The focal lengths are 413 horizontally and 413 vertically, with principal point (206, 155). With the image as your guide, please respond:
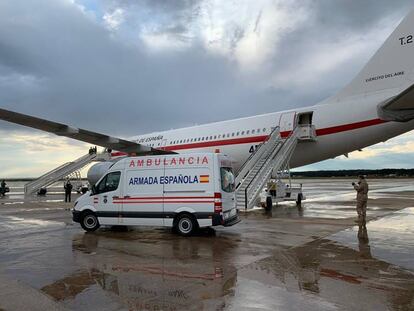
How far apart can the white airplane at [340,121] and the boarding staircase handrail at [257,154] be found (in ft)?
1.73

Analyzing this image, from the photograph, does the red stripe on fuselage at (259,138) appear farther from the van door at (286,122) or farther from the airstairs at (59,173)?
the airstairs at (59,173)

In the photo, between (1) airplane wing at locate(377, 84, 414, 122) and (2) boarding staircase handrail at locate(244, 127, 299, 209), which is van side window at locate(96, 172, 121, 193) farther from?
(1) airplane wing at locate(377, 84, 414, 122)

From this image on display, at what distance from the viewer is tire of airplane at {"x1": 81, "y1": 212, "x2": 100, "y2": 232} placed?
46.0 ft

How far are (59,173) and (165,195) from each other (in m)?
29.3

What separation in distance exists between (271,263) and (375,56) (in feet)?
51.3

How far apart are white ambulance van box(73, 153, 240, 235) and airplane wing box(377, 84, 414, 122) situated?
551 cm

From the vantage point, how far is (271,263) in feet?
28.2

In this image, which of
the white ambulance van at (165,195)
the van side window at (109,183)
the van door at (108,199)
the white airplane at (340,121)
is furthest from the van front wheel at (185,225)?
the white airplane at (340,121)

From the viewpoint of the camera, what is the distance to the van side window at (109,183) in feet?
45.5

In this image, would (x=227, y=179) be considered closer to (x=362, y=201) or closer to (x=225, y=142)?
(x=362, y=201)

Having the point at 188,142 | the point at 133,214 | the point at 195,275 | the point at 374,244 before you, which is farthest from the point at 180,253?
the point at 188,142

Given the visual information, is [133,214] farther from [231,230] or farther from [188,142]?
[188,142]

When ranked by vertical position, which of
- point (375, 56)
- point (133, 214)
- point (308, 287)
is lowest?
point (308, 287)

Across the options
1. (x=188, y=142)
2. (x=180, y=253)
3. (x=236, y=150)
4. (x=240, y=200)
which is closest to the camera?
(x=180, y=253)
